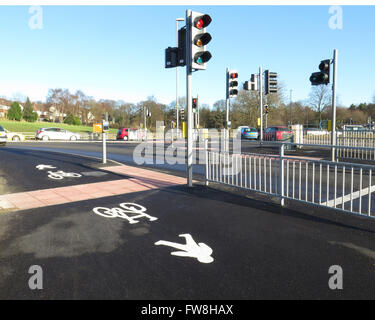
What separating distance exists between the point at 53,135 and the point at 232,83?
28.1m

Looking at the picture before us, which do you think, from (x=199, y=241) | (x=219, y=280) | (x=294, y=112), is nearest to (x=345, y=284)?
(x=219, y=280)

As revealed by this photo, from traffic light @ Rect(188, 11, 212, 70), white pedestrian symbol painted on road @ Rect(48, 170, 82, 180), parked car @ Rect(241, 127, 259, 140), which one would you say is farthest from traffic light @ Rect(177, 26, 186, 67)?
parked car @ Rect(241, 127, 259, 140)

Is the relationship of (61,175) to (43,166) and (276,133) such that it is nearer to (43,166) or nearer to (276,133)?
(43,166)

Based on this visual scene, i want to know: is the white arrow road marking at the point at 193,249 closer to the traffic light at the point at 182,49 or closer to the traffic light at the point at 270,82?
the traffic light at the point at 182,49

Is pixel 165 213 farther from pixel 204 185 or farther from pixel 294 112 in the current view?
pixel 294 112

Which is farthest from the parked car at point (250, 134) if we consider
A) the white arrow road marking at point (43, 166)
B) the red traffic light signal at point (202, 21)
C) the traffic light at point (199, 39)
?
the red traffic light signal at point (202, 21)

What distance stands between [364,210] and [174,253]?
3948 mm

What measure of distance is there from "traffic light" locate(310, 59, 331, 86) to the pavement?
704cm

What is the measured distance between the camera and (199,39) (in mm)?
7781

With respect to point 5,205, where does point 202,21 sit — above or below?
above

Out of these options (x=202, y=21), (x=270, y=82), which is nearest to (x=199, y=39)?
(x=202, y=21)

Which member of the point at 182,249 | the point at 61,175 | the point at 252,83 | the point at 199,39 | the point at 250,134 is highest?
the point at 252,83

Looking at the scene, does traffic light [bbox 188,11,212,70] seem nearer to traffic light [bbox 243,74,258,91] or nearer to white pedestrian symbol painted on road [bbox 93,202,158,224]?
white pedestrian symbol painted on road [bbox 93,202,158,224]

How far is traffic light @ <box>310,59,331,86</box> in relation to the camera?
11.8 m
